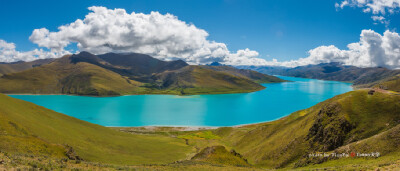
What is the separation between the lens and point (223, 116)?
192500 millimetres

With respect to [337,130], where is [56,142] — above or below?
below

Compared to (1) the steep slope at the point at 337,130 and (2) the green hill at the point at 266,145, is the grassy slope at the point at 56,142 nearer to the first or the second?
(2) the green hill at the point at 266,145

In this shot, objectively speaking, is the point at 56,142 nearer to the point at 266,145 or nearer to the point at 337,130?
the point at 266,145

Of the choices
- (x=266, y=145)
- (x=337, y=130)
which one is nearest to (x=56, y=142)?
(x=266, y=145)

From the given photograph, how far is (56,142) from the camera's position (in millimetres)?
53281

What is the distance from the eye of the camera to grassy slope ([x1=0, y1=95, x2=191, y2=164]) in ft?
131

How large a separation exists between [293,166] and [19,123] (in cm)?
7170

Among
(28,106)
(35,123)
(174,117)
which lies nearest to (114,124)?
(174,117)

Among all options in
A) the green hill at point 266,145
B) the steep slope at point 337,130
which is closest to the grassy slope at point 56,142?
the green hill at point 266,145

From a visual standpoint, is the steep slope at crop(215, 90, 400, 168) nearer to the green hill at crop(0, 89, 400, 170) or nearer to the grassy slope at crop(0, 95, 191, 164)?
the green hill at crop(0, 89, 400, 170)

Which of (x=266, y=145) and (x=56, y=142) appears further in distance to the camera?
(x=266, y=145)

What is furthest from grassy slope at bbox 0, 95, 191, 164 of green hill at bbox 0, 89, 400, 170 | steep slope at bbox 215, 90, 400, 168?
steep slope at bbox 215, 90, 400, 168

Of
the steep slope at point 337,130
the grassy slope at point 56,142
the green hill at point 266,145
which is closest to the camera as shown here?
the grassy slope at point 56,142

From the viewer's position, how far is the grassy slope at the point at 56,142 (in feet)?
131
